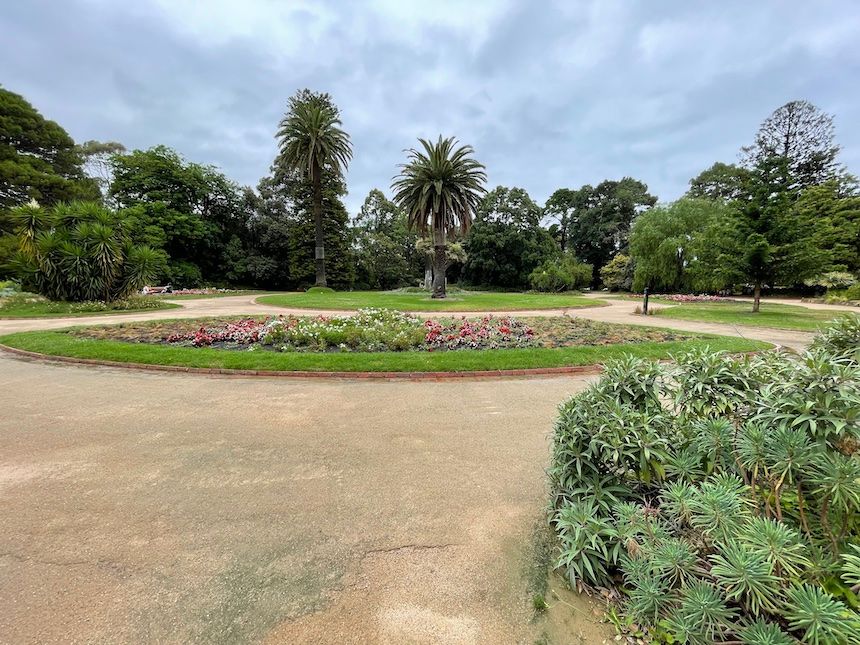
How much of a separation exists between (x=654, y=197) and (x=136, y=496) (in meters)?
58.2

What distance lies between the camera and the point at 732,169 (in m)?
43.8

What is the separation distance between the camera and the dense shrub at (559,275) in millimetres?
35438

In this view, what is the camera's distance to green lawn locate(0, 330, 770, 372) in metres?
6.52

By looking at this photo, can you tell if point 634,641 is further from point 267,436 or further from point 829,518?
point 267,436

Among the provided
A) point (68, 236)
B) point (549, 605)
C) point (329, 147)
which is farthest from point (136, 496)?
point (329, 147)

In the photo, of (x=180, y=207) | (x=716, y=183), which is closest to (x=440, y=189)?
(x=180, y=207)

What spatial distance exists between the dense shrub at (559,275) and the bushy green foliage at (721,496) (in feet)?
113

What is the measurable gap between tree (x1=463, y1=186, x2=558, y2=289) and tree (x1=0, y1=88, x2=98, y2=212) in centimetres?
3792

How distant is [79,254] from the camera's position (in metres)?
15.5

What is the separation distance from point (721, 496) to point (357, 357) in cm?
599

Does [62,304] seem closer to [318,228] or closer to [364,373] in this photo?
[364,373]

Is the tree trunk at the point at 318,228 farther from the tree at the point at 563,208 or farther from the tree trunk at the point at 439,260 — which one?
the tree at the point at 563,208

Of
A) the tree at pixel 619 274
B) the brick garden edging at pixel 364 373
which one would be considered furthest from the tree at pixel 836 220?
the brick garden edging at pixel 364 373

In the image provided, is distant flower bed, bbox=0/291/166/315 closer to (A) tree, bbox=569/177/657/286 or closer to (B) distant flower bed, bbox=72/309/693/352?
(B) distant flower bed, bbox=72/309/693/352
